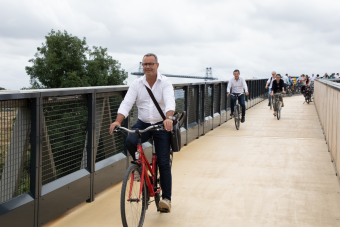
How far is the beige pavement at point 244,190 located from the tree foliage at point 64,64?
5403 cm

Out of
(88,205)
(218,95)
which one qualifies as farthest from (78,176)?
(218,95)

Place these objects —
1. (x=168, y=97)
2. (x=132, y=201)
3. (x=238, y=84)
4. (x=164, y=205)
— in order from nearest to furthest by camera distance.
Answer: (x=132, y=201) → (x=168, y=97) → (x=164, y=205) → (x=238, y=84)

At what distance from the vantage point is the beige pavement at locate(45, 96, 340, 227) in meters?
4.63

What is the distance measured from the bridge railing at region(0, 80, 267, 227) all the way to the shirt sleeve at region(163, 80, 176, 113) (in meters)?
1.13

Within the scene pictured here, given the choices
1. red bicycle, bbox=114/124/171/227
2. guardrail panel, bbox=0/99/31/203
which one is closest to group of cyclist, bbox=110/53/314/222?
red bicycle, bbox=114/124/171/227

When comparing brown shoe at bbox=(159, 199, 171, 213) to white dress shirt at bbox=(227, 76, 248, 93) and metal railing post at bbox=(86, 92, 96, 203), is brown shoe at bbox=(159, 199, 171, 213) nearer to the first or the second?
metal railing post at bbox=(86, 92, 96, 203)

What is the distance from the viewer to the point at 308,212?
489 centimetres

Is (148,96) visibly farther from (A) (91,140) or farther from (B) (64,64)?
(B) (64,64)

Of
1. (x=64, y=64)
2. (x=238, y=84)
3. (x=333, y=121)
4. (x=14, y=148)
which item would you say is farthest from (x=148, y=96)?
(x=64, y=64)

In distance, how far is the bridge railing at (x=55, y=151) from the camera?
152 inches

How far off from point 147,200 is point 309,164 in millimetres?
4208

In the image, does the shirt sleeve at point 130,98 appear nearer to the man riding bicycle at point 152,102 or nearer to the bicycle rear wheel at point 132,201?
the man riding bicycle at point 152,102

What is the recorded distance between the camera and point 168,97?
4.23 m

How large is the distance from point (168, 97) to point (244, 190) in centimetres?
220
